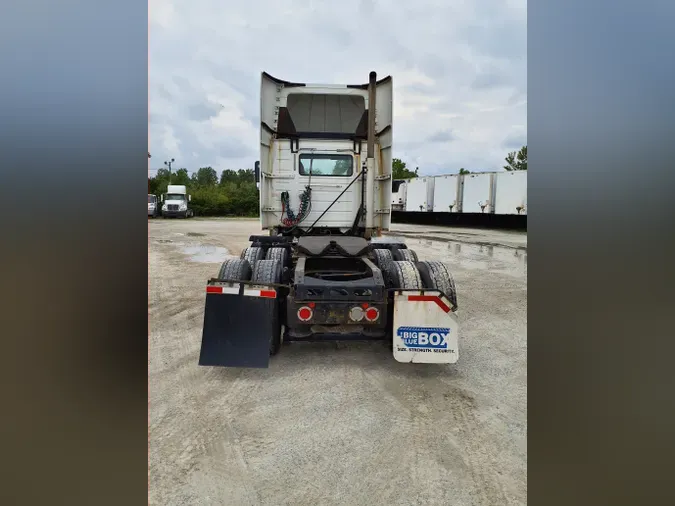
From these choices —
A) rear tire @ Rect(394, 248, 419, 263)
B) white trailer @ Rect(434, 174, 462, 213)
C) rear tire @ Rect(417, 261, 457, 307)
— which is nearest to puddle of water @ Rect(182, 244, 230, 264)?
rear tire @ Rect(394, 248, 419, 263)

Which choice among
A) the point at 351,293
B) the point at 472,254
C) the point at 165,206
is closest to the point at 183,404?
the point at 351,293

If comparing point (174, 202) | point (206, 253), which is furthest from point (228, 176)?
point (206, 253)

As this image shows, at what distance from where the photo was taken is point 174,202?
34.1 m

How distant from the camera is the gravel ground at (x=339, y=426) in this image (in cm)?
261

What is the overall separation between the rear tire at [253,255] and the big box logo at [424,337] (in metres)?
2.14

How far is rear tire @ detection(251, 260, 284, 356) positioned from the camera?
4.71m

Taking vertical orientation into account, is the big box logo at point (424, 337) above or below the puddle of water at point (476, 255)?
below

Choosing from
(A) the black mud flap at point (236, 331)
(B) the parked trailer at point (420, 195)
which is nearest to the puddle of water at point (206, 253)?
(A) the black mud flap at point (236, 331)

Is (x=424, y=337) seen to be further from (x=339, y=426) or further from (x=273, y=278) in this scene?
(x=273, y=278)

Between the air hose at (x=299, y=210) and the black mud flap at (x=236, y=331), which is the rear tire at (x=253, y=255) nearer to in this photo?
the air hose at (x=299, y=210)

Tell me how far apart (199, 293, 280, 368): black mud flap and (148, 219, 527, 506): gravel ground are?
0.22m

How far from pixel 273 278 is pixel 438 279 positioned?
1.91 m

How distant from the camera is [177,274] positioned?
33.1 feet
